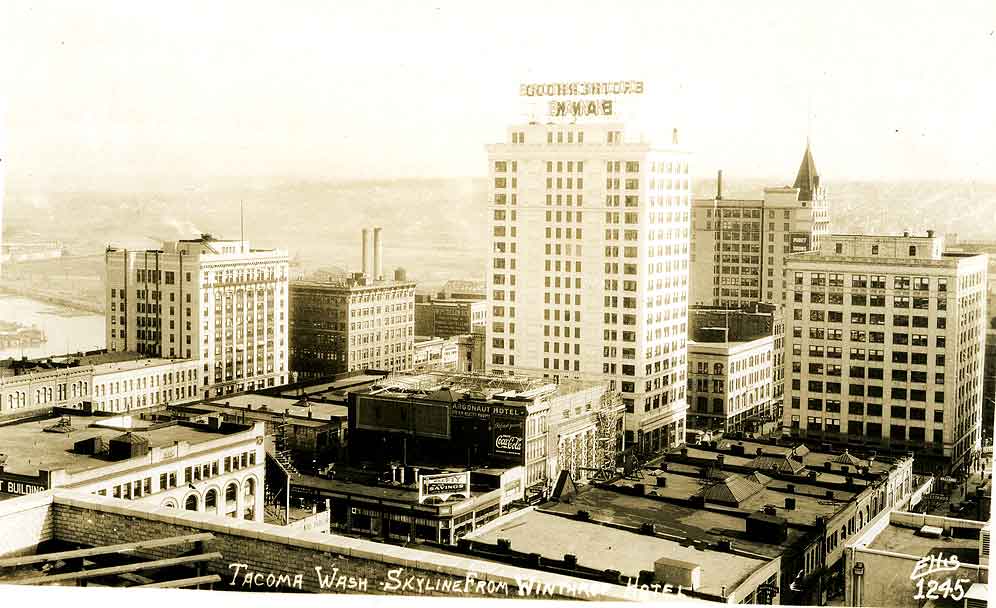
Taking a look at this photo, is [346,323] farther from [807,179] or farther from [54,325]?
[807,179]

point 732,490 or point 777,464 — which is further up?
point 732,490

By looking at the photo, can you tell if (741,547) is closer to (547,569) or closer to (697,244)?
(547,569)

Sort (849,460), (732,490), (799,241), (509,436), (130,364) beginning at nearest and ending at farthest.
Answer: (732,490), (849,460), (509,436), (130,364), (799,241)

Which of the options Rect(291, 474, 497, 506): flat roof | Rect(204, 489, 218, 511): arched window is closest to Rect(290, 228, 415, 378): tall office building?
Rect(291, 474, 497, 506): flat roof

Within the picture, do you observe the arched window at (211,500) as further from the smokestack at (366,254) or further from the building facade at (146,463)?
the smokestack at (366,254)

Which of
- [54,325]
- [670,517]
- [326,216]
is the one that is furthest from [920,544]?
[54,325]

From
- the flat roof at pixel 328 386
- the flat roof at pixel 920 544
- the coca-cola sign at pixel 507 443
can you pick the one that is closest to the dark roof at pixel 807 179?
the flat roof at pixel 328 386
